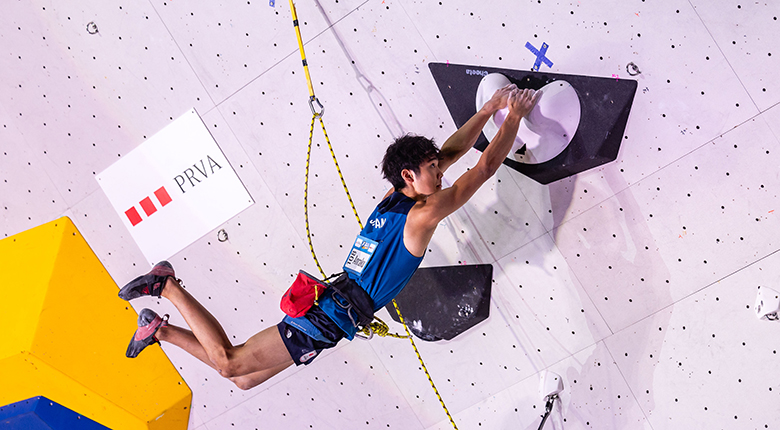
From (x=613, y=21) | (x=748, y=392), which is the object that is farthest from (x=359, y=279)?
(x=748, y=392)

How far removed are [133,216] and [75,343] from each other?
78 cm

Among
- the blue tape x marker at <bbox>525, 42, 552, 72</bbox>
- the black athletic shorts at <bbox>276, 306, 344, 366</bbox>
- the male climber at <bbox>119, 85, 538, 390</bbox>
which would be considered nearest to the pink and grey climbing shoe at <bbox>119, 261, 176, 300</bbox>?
the male climber at <bbox>119, 85, 538, 390</bbox>

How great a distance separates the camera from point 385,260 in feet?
6.56

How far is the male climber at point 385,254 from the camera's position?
1.89 m

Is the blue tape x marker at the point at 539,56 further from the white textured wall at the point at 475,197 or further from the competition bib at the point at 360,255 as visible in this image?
the competition bib at the point at 360,255

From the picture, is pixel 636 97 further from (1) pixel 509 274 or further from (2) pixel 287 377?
(2) pixel 287 377

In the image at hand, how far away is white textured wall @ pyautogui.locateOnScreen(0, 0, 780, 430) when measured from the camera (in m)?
1.98

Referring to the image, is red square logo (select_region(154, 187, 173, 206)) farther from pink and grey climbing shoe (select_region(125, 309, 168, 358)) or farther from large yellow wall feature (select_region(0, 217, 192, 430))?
pink and grey climbing shoe (select_region(125, 309, 168, 358))

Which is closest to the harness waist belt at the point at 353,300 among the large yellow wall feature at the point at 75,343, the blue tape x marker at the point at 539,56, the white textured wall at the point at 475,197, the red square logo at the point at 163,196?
the white textured wall at the point at 475,197

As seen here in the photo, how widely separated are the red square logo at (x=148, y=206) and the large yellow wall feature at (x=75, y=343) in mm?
462

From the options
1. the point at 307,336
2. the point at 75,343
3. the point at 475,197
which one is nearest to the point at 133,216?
the point at 75,343

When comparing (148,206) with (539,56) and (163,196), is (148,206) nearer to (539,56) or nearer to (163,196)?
(163,196)

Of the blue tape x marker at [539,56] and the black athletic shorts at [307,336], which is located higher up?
the blue tape x marker at [539,56]

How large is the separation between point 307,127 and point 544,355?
4.76 feet
